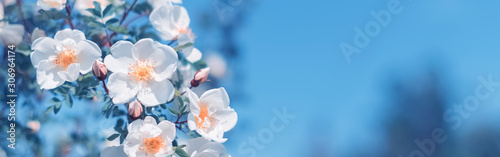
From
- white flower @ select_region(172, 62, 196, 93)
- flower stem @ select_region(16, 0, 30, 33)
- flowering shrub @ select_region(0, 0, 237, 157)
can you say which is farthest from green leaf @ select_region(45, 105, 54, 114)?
white flower @ select_region(172, 62, 196, 93)

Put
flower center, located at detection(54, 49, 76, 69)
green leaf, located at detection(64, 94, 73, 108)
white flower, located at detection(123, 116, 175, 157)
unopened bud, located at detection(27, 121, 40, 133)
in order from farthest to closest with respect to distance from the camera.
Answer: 1. unopened bud, located at detection(27, 121, 40, 133)
2. green leaf, located at detection(64, 94, 73, 108)
3. flower center, located at detection(54, 49, 76, 69)
4. white flower, located at detection(123, 116, 175, 157)

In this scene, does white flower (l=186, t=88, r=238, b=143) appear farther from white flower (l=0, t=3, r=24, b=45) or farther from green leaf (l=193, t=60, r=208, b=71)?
white flower (l=0, t=3, r=24, b=45)

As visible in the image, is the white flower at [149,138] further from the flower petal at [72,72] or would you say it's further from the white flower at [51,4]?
the white flower at [51,4]

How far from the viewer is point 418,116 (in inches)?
543

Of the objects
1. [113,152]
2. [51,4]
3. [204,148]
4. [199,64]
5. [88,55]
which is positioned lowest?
[204,148]

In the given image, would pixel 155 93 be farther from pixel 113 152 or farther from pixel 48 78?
pixel 48 78

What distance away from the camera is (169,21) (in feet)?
4.29

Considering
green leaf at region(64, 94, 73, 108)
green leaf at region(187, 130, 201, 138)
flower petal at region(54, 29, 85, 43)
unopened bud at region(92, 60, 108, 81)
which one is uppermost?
flower petal at region(54, 29, 85, 43)

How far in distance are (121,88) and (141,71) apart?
0.06 m

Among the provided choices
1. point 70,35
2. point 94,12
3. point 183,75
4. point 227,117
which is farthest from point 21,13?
point 227,117

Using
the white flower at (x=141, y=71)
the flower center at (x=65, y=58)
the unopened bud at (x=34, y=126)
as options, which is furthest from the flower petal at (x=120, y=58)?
the unopened bud at (x=34, y=126)

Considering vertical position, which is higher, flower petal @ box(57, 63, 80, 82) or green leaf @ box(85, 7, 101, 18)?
green leaf @ box(85, 7, 101, 18)

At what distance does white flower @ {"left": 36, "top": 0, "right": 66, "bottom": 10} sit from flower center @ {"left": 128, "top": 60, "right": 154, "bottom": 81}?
375mm

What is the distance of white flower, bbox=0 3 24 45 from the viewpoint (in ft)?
4.19
